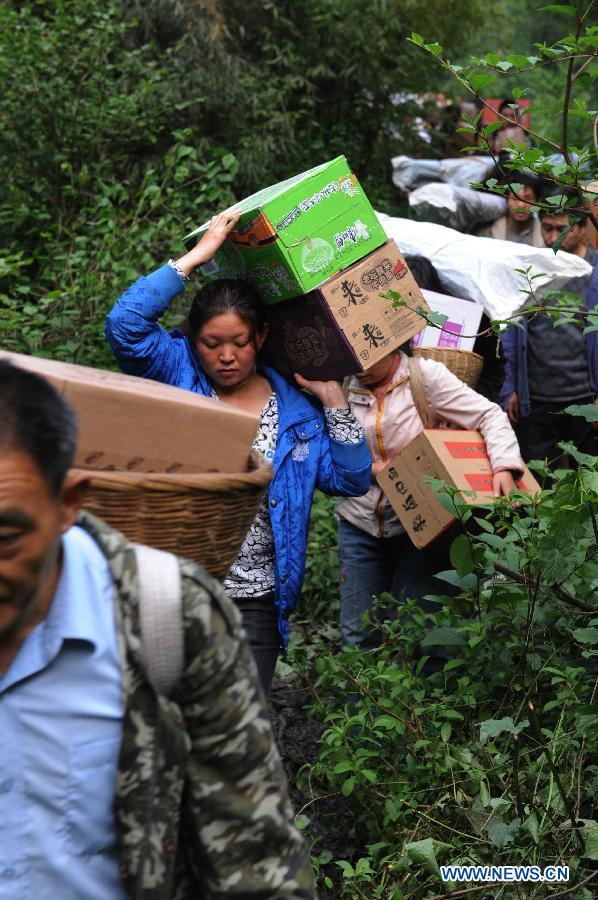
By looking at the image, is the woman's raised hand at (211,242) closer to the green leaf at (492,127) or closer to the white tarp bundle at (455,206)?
the green leaf at (492,127)

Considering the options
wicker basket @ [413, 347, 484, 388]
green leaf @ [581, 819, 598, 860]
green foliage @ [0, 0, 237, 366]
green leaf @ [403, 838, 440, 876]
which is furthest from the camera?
green foliage @ [0, 0, 237, 366]

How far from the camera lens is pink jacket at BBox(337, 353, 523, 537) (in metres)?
4.59

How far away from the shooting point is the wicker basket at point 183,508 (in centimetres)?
196

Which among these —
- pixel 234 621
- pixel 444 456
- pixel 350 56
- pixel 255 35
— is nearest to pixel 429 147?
pixel 350 56

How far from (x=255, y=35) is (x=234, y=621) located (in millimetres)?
10072

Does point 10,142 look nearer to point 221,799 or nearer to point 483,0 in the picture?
point 483,0

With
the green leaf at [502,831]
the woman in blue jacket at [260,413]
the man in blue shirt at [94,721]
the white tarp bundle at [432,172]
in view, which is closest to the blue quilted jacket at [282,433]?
the woman in blue jacket at [260,413]

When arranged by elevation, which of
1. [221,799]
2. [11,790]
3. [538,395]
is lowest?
[538,395]

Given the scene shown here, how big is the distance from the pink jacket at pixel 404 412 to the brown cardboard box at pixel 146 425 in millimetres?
2330

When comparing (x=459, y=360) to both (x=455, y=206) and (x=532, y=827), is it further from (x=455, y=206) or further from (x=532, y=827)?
(x=455, y=206)

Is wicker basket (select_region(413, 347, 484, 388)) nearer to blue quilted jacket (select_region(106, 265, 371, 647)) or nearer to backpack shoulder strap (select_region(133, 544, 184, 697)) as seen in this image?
blue quilted jacket (select_region(106, 265, 371, 647))

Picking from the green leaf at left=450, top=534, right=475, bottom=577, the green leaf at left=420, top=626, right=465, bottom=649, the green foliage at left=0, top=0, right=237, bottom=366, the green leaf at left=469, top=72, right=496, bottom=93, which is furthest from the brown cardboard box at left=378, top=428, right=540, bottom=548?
the green foliage at left=0, top=0, right=237, bottom=366

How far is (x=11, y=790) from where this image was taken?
151 centimetres

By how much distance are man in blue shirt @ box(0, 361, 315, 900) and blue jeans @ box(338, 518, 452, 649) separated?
123 inches
